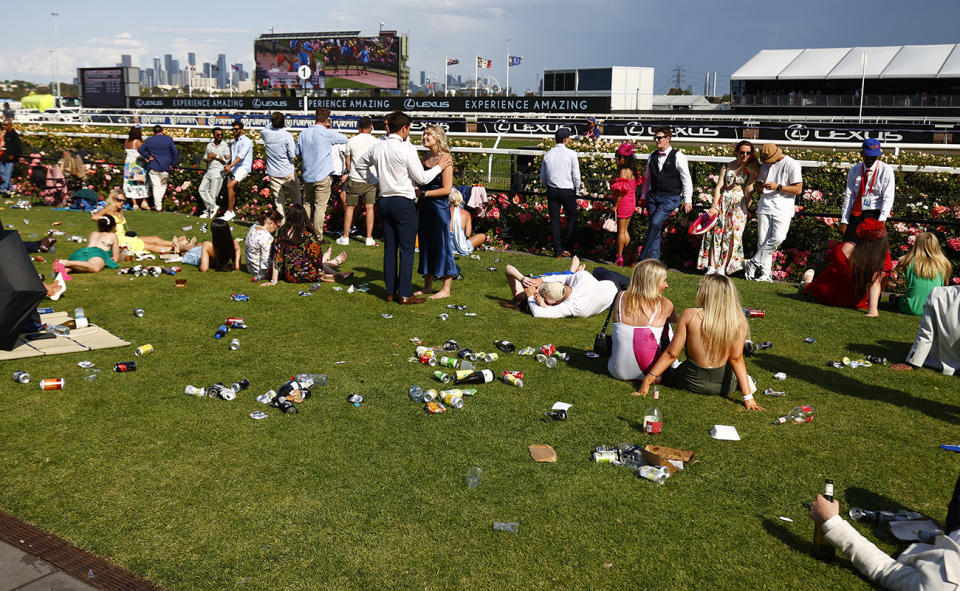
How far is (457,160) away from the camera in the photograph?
1384 centimetres

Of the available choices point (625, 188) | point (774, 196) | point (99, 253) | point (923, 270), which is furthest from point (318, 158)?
point (923, 270)

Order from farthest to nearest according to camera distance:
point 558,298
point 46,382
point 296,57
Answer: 1. point 296,57
2. point 558,298
3. point 46,382

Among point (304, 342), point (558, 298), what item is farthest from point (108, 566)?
point (558, 298)

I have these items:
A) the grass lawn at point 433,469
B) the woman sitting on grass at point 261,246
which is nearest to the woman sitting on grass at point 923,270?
the grass lawn at point 433,469

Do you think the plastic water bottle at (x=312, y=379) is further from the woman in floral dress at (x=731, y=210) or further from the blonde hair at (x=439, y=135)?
the woman in floral dress at (x=731, y=210)

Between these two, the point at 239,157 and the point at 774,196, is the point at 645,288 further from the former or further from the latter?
the point at 239,157

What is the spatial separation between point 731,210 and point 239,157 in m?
9.11

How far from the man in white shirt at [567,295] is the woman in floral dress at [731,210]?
2727mm

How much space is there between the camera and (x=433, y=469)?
4582 mm

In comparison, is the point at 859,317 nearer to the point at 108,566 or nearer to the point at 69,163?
the point at 108,566

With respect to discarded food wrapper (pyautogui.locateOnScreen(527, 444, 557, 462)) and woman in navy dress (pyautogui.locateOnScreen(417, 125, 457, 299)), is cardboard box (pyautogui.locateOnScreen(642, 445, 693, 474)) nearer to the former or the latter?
discarded food wrapper (pyautogui.locateOnScreen(527, 444, 557, 462))

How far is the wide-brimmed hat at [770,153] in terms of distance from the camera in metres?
9.74

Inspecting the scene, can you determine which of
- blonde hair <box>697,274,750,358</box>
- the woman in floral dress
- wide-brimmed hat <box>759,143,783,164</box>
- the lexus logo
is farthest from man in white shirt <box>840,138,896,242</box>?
the lexus logo

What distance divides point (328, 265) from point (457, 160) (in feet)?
15.2
